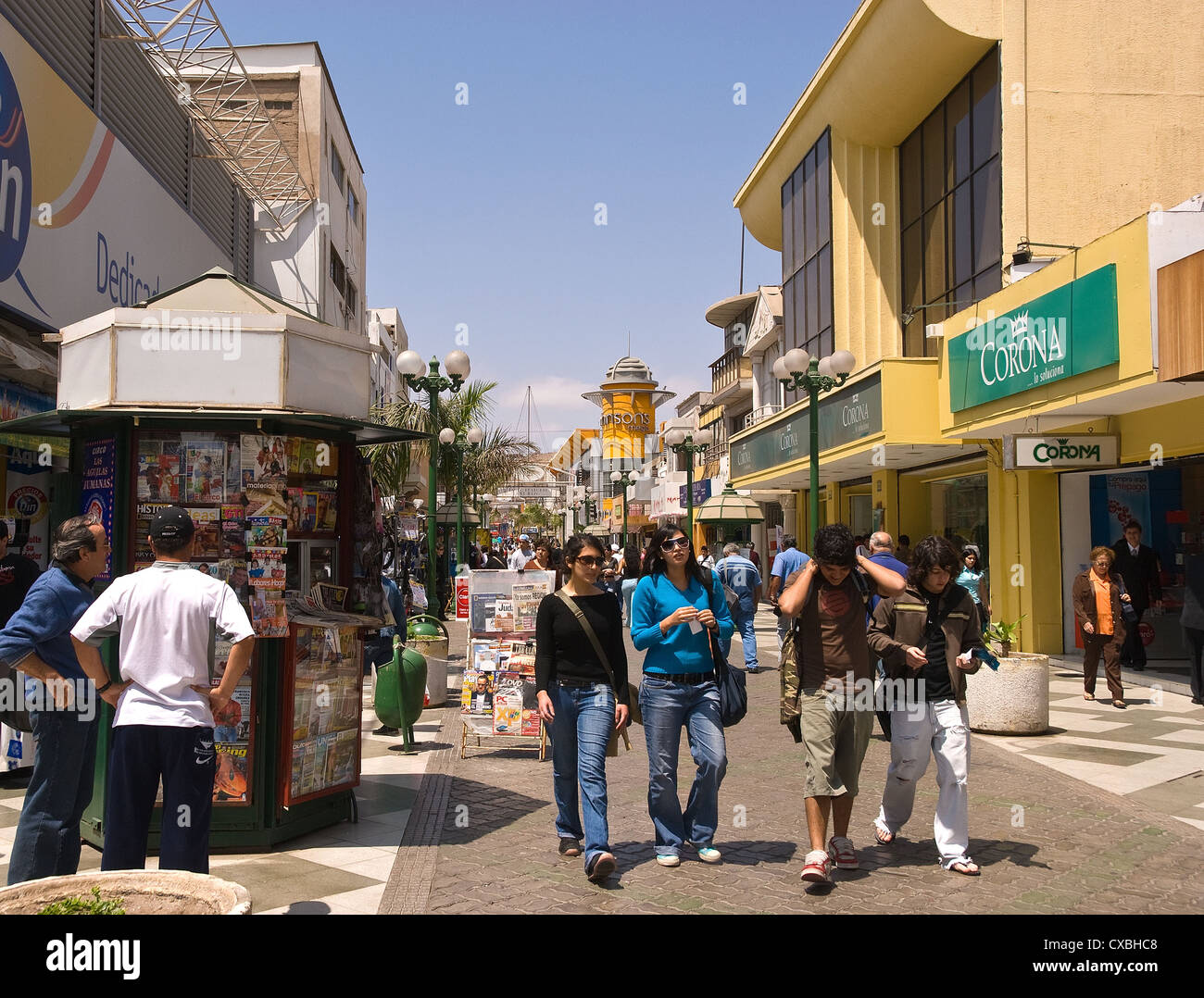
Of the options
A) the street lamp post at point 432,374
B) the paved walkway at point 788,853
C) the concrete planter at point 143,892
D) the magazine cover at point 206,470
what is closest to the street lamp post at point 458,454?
the street lamp post at point 432,374

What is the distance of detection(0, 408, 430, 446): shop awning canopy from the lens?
587cm

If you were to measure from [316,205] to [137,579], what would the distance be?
26.5 metres

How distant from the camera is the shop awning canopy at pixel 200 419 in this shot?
5.87 m

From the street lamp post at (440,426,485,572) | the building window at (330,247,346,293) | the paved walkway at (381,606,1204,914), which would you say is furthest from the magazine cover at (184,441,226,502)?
the building window at (330,247,346,293)

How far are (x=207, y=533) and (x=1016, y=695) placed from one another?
24.1ft

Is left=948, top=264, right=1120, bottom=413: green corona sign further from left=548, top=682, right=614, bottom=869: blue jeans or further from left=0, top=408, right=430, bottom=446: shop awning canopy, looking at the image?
left=0, top=408, right=430, bottom=446: shop awning canopy

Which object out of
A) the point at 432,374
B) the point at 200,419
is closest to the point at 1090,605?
the point at 432,374

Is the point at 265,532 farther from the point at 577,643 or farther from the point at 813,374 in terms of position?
the point at 813,374

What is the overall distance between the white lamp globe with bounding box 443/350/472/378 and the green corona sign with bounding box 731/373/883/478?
7.19 metres

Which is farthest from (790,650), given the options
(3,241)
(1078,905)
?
(3,241)

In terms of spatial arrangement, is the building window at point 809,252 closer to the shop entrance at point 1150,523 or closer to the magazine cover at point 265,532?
the shop entrance at point 1150,523

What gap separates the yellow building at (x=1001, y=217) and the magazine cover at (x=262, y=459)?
8.35 metres

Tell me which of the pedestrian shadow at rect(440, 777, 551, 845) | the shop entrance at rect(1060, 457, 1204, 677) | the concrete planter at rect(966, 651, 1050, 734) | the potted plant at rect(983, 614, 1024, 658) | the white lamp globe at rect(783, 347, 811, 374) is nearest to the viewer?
the pedestrian shadow at rect(440, 777, 551, 845)
